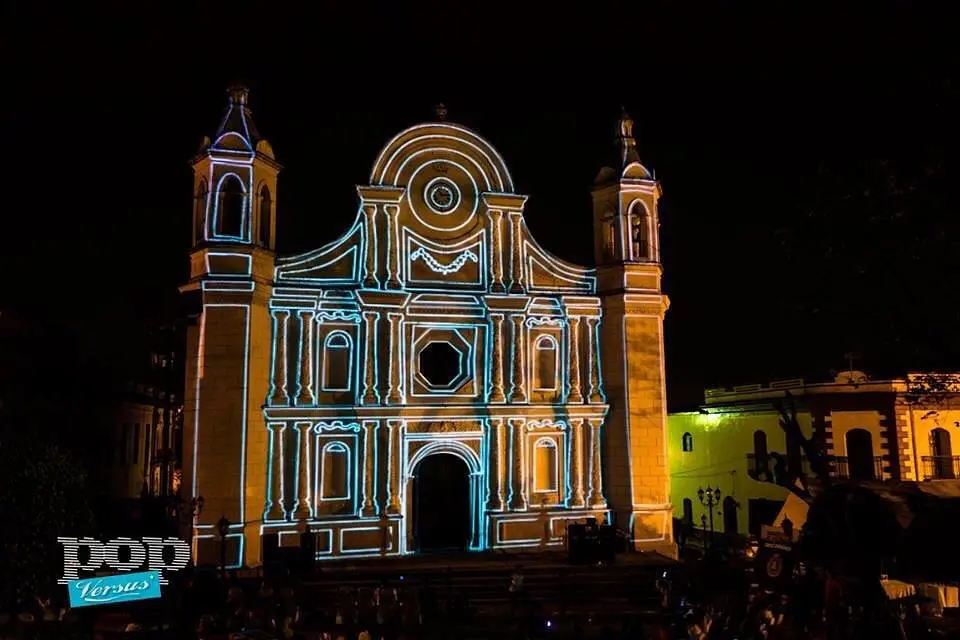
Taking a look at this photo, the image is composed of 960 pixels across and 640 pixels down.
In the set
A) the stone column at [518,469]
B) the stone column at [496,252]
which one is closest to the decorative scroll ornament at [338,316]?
the stone column at [496,252]

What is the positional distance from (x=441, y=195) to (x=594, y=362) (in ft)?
22.4

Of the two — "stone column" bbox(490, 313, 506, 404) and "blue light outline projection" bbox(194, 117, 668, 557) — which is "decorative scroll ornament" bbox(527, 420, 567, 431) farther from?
"stone column" bbox(490, 313, 506, 404)

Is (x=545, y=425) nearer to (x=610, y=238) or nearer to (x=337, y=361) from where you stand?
(x=610, y=238)

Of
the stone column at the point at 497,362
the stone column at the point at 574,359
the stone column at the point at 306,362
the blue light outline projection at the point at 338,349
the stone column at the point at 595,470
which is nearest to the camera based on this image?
the stone column at the point at 306,362

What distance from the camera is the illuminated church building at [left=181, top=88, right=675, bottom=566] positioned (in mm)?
20656

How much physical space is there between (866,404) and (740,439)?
6767 millimetres

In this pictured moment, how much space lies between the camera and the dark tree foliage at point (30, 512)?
10547 mm

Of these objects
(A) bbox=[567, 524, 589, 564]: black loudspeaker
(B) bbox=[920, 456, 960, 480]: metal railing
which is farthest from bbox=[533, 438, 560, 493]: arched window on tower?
(B) bbox=[920, 456, 960, 480]: metal railing

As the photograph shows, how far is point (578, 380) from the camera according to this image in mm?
23875

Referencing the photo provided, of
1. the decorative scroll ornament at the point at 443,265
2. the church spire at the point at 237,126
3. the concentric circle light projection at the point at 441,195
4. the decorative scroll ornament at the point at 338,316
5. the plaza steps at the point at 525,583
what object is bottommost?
the plaza steps at the point at 525,583

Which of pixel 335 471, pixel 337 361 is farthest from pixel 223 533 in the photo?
pixel 337 361

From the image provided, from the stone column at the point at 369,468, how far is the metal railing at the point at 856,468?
1731cm

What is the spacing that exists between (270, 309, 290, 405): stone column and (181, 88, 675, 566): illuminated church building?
55 mm

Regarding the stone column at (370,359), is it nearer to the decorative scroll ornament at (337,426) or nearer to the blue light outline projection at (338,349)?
the blue light outline projection at (338,349)
